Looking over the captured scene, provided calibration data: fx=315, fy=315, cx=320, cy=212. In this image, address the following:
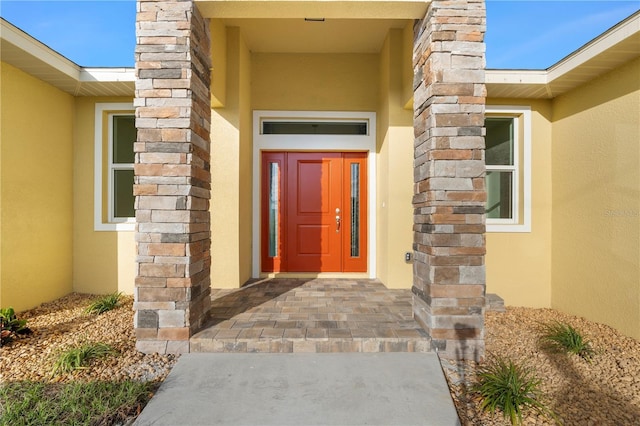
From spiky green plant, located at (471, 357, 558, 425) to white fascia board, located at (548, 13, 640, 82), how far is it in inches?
114

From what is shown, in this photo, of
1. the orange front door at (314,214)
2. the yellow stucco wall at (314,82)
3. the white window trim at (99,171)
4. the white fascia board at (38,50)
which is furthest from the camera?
the orange front door at (314,214)

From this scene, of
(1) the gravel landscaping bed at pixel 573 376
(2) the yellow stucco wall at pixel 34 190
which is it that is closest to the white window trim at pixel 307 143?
(1) the gravel landscaping bed at pixel 573 376

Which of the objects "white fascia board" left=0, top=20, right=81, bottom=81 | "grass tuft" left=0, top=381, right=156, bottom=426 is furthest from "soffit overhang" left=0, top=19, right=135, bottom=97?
"grass tuft" left=0, top=381, right=156, bottom=426

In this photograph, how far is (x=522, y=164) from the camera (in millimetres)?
4066

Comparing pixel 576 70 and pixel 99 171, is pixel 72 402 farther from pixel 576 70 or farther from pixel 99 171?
pixel 576 70

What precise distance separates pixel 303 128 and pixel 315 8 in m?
2.12

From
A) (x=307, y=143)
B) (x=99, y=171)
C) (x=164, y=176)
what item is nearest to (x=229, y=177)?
(x=307, y=143)

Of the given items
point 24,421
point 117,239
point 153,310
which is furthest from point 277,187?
point 24,421

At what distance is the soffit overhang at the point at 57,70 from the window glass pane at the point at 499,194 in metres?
4.71

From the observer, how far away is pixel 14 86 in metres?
3.32

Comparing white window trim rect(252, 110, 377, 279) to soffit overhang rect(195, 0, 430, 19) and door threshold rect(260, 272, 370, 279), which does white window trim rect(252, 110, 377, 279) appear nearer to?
door threshold rect(260, 272, 370, 279)

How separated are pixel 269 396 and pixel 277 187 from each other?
3.10 meters

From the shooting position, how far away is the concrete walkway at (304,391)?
68.4 inches

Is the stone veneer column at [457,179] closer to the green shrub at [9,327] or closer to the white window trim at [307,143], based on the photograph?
the white window trim at [307,143]
